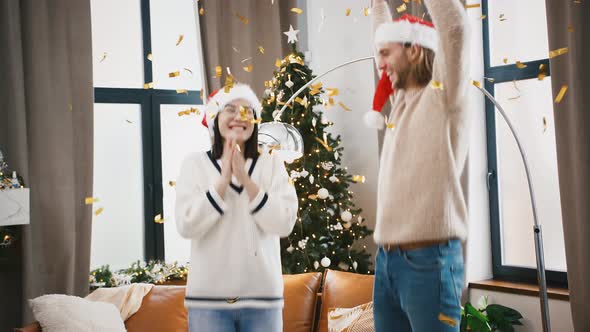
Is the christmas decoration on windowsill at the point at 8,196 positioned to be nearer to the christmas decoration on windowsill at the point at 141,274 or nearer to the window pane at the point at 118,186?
the christmas decoration on windowsill at the point at 141,274

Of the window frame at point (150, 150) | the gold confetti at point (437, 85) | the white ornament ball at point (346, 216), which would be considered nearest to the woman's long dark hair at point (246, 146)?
the gold confetti at point (437, 85)

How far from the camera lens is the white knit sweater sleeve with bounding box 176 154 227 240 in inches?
91.8

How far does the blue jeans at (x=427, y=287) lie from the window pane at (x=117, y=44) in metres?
3.79

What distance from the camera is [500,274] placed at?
4441 mm

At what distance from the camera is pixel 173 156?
5.08 metres

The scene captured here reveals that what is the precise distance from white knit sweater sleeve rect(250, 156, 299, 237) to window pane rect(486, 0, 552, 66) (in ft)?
8.19

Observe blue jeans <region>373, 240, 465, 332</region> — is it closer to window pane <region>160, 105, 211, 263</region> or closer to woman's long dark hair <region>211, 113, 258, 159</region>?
woman's long dark hair <region>211, 113, 258, 159</region>

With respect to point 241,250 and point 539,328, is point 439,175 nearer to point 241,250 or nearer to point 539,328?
point 241,250

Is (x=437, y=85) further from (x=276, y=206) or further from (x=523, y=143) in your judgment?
(x=523, y=143)

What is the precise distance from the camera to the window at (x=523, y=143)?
414cm

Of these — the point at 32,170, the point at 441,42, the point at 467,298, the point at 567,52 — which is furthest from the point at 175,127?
the point at 441,42

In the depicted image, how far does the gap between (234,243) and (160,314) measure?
1776mm

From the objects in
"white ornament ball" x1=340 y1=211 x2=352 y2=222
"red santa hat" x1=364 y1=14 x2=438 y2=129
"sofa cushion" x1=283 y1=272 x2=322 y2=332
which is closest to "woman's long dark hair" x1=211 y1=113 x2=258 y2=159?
"red santa hat" x1=364 y1=14 x2=438 y2=129

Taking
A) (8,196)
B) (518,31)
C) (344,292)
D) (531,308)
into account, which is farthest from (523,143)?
(8,196)
